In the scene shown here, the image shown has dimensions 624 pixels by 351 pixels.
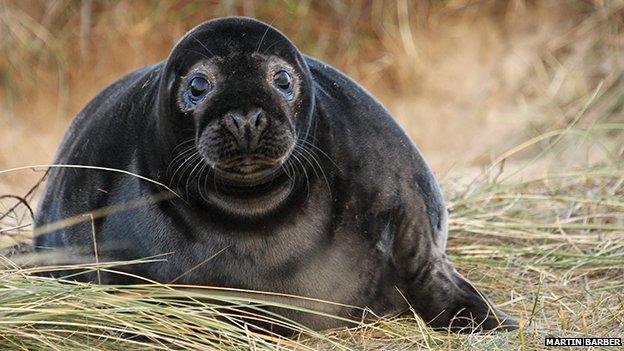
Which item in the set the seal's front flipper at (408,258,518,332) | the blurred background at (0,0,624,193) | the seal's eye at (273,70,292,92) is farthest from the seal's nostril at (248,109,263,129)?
→ the blurred background at (0,0,624,193)

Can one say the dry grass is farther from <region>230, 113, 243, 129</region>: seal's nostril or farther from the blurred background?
<region>230, 113, 243, 129</region>: seal's nostril

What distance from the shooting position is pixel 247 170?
3.79m

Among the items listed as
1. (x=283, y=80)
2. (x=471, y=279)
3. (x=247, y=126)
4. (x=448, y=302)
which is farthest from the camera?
(x=471, y=279)

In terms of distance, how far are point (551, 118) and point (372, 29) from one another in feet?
6.56

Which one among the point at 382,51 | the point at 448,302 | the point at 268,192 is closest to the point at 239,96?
the point at 268,192

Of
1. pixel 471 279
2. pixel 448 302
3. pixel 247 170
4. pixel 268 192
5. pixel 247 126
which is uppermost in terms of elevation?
pixel 247 126

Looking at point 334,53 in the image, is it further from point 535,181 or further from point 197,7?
point 535,181

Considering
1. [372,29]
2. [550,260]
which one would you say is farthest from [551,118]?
[550,260]

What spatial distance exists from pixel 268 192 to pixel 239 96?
419mm

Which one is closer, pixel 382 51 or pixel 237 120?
pixel 237 120

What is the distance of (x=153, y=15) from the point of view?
10070 millimetres

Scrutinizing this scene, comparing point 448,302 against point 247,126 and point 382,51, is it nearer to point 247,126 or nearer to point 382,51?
point 247,126

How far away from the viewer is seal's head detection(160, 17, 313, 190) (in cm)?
367

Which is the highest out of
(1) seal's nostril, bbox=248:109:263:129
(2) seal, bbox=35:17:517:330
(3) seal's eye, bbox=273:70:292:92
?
(3) seal's eye, bbox=273:70:292:92
